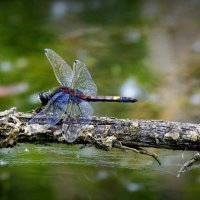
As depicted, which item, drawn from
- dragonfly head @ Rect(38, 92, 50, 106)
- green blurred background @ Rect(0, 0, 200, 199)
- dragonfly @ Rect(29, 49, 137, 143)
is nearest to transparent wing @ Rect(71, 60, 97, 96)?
dragonfly @ Rect(29, 49, 137, 143)

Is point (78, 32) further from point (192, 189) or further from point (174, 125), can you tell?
point (174, 125)

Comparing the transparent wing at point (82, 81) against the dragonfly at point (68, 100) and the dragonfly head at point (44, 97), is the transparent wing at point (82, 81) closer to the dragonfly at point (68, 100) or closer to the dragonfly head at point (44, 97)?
the dragonfly at point (68, 100)

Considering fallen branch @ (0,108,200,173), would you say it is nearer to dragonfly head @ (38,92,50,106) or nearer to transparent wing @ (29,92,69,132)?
transparent wing @ (29,92,69,132)

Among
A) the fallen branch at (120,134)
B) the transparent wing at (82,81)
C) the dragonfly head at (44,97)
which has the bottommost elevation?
the fallen branch at (120,134)

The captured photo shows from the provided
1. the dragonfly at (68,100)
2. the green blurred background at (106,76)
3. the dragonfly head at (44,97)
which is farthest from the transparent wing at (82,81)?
the green blurred background at (106,76)

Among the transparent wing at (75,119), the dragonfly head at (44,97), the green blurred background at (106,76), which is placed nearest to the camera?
the transparent wing at (75,119)

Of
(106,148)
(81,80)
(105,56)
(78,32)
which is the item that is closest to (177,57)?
(105,56)

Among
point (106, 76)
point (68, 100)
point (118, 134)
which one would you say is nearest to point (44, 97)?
point (68, 100)
